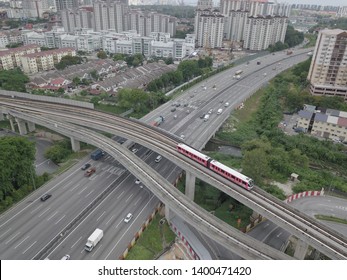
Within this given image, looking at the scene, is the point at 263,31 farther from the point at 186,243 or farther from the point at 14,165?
the point at 14,165

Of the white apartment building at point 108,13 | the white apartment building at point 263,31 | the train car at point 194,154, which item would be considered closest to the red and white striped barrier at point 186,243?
the train car at point 194,154

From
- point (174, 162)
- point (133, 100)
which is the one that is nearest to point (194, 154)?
point (174, 162)

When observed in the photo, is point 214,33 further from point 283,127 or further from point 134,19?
point 283,127

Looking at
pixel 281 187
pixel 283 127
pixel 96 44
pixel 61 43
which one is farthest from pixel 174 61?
pixel 281 187

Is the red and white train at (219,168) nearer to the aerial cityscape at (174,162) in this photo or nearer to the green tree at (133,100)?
the aerial cityscape at (174,162)

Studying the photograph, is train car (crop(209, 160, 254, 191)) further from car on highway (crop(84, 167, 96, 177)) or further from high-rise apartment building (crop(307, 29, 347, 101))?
high-rise apartment building (crop(307, 29, 347, 101))

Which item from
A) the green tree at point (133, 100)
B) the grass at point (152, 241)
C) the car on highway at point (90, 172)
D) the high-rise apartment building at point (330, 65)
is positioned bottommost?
the grass at point (152, 241)
